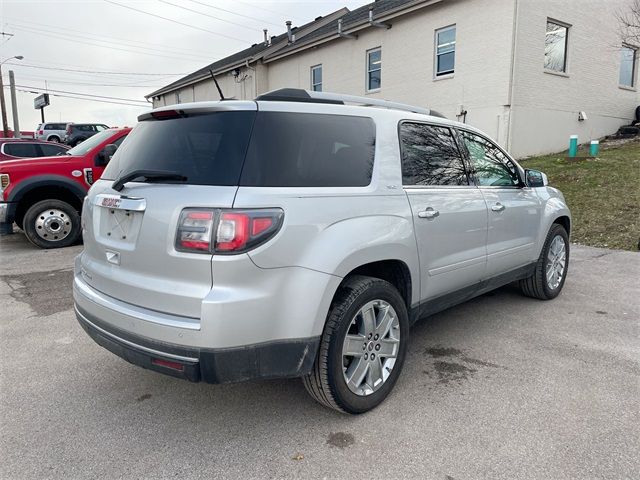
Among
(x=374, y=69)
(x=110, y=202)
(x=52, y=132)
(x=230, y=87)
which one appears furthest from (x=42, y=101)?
(x=110, y=202)

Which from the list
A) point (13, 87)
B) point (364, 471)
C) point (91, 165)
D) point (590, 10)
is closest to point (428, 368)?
point (364, 471)

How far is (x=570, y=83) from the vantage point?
1555 centimetres

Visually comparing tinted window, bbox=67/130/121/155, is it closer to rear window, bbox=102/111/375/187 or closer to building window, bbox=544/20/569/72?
rear window, bbox=102/111/375/187

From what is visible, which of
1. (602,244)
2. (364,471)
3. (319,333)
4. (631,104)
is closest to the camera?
(364,471)

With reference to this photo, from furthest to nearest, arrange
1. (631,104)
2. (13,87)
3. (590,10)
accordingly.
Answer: (13,87)
(631,104)
(590,10)

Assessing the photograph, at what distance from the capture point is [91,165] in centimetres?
761

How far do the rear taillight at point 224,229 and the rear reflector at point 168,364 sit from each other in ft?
1.80

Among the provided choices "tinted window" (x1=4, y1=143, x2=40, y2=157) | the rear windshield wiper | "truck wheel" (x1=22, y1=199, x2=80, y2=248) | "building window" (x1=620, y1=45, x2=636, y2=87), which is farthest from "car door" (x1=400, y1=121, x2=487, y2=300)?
→ "building window" (x1=620, y1=45, x2=636, y2=87)

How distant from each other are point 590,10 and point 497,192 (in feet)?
51.3

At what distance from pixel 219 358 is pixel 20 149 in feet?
34.0

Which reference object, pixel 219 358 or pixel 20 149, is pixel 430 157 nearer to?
pixel 219 358

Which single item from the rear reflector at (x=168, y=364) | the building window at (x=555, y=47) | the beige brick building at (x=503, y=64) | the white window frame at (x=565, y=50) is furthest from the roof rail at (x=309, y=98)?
the building window at (x=555, y=47)

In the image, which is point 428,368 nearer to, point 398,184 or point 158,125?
point 398,184

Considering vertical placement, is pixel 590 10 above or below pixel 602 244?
above
